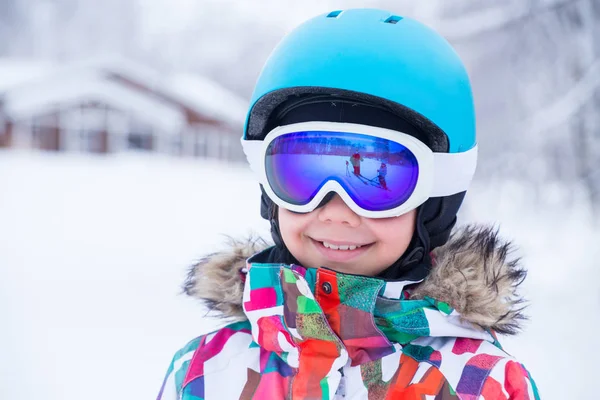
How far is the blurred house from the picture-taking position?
2220 centimetres

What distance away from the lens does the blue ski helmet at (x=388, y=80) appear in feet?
5.59

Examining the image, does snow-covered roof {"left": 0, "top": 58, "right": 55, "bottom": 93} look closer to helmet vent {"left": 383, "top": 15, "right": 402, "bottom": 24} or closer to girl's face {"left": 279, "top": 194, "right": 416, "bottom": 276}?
helmet vent {"left": 383, "top": 15, "right": 402, "bottom": 24}

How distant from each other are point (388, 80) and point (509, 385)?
91 cm

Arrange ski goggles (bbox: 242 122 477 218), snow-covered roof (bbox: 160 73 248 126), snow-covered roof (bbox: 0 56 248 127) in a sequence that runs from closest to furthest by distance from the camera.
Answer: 1. ski goggles (bbox: 242 122 477 218)
2. snow-covered roof (bbox: 0 56 248 127)
3. snow-covered roof (bbox: 160 73 248 126)

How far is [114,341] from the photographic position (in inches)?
183

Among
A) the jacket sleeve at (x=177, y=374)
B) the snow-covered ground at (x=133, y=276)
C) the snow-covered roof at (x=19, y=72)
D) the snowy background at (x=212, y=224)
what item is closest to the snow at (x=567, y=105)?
the snowy background at (x=212, y=224)

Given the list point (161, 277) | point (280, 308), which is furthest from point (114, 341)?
point (280, 308)

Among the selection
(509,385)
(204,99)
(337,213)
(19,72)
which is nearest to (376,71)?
(337,213)

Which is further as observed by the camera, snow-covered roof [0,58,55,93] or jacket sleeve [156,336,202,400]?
snow-covered roof [0,58,55,93]

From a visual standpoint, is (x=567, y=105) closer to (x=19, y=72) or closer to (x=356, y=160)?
(x=356, y=160)

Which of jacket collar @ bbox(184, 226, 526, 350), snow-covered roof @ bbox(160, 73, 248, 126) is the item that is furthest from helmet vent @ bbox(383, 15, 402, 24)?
snow-covered roof @ bbox(160, 73, 248, 126)

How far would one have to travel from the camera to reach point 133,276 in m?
6.52

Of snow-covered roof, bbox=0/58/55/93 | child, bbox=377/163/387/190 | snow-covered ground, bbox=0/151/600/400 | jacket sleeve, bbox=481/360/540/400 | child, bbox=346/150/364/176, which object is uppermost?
snow-covered roof, bbox=0/58/55/93

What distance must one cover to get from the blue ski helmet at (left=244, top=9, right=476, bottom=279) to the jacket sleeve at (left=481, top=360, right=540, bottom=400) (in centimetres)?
44
